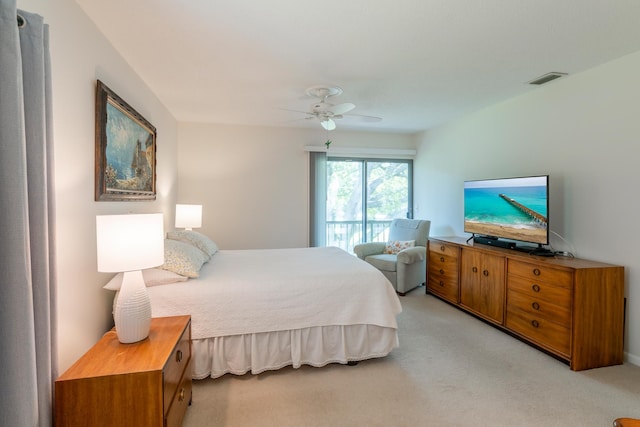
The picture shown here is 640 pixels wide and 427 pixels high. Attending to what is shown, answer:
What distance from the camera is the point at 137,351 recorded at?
153 centimetres

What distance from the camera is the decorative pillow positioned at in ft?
14.8

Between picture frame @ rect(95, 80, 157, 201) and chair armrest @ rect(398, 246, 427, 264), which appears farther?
chair armrest @ rect(398, 246, 427, 264)

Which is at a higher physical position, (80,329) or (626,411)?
(80,329)

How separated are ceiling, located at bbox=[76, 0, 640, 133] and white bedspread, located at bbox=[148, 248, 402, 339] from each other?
1734mm

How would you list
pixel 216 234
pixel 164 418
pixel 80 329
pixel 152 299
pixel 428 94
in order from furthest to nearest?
pixel 216 234, pixel 428 94, pixel 152 299, pixel 80 329, pixel 164 418

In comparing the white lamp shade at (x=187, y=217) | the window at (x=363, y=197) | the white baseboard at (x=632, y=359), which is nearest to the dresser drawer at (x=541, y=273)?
the white baseboard at (x=632, y=359)

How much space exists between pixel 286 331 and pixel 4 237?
1687mm

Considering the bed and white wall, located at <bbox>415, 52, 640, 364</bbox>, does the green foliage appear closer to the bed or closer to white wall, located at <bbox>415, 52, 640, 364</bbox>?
white wall, located at <bbox>415, 52, 640, 364</bbox>

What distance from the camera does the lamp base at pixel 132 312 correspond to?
1.58m

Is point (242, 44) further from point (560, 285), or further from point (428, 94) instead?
point (560, 285)

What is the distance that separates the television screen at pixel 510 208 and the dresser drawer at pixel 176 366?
3.04m

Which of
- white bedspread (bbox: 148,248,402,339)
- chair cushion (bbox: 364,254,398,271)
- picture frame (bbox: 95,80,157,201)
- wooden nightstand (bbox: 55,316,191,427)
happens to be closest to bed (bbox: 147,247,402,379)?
white bedspread (bbox: 148,248,402,339)

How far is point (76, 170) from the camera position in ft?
5.83

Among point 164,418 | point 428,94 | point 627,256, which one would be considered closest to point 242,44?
point 428,94
